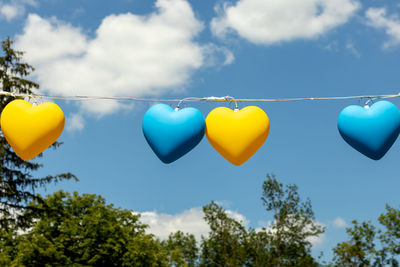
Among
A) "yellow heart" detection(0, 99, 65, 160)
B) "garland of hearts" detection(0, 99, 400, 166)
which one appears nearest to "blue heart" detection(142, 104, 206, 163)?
"garland of hearts" detection(0, 99, 400, 166)

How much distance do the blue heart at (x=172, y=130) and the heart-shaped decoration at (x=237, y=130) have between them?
162 mm

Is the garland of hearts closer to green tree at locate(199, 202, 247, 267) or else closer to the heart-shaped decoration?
the heart-shaped decoration

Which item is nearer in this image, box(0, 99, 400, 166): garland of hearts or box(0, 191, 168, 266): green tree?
box(0, 99, 400, 166): garland of hearts

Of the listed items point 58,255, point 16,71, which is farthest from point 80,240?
point 16,71

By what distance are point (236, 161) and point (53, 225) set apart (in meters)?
18.6

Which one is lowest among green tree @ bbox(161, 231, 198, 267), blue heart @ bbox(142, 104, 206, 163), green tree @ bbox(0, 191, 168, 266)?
blue heart @ bbox(142, 104, 206, 163)

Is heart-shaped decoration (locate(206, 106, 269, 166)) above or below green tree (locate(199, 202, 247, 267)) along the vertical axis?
below

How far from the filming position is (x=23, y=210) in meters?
17.9

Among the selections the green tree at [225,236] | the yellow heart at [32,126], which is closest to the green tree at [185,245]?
the green tree at [225,236]

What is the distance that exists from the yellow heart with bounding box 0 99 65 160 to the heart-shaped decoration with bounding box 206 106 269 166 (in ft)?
5.51

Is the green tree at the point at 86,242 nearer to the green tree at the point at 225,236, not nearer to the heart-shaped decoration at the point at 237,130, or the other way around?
the green tree at the point at 225,236

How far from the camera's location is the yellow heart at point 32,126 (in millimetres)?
5324

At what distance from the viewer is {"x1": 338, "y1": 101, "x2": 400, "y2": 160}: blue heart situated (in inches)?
201

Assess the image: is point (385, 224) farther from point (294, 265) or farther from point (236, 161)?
point (236, 161)
